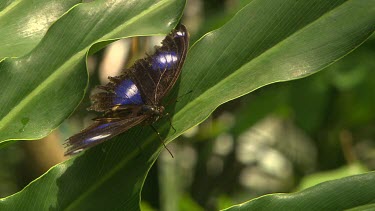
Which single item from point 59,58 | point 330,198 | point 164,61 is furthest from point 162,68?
point 330,198

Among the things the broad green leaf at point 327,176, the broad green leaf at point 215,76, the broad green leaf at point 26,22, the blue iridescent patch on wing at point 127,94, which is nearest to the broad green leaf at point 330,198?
the broad green leaf at point 215,76

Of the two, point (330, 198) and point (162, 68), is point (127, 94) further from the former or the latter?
point (330, 198)

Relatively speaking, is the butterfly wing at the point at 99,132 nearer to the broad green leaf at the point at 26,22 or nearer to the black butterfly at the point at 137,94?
the black butterfly at the point at 137,94

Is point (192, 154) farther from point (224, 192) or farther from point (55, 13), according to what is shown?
point (55, 13)

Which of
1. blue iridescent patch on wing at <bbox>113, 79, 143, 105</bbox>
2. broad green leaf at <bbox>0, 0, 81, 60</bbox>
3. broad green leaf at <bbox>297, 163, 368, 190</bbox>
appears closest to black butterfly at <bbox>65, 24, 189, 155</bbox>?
blue iridescent patch on wing at <bbox>113, 79, 143, 105</bbox>

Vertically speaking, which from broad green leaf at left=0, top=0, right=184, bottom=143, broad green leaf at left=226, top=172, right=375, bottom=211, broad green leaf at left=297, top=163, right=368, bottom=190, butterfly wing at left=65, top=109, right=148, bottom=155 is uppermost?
broad green leaf at left=0, top=0, right=184, bottom=143

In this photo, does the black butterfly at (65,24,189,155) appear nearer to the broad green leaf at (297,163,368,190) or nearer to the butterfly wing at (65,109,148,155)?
the butterfly wing at (65,109,148,155)
